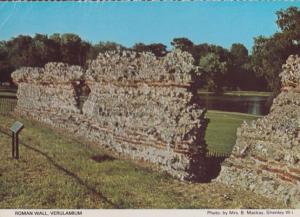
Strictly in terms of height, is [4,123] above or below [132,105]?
below

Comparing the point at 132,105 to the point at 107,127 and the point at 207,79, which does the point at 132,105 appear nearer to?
the point at 107,127

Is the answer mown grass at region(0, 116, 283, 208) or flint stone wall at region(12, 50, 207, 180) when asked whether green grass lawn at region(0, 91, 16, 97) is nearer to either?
flint stone wall at region(12, 50, 207, 180)

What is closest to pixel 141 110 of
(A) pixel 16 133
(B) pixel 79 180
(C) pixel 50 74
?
(B) pixel 79 180

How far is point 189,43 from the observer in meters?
10.4

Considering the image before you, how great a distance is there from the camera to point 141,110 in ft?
25.2

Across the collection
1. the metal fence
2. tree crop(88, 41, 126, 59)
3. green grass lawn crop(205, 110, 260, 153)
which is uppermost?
tree crop(88, 41, 126, 59)

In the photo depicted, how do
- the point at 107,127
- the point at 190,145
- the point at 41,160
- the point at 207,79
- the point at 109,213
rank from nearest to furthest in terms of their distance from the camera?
1. the point at 109,213
2. the point at 190,145
3. the point at 41,160
4. the point at 107,127
5. the point at 207,79

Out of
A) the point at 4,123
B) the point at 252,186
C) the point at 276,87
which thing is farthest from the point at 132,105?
the point at 276,87

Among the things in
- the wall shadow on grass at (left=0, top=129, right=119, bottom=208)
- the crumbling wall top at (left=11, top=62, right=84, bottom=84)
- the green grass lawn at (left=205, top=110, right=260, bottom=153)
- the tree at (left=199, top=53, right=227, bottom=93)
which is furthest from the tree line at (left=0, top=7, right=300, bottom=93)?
the wall shadow on grass at (left=0, top=129, right=119, bottom=208)

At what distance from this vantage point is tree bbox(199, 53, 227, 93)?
38.8 ft

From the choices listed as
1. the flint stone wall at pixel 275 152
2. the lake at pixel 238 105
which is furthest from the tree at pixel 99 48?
the lake at pixel 238 105

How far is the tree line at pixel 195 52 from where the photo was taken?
425 inches

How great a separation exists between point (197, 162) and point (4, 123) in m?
5.32

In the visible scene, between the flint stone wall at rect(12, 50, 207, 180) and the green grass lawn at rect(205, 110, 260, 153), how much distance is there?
2.73 metres
